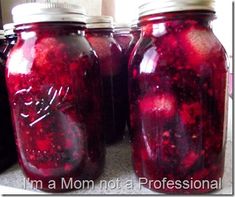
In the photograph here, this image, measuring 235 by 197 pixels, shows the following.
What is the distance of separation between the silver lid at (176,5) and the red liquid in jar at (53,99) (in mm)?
101

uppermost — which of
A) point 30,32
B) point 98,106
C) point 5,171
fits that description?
point 30,32

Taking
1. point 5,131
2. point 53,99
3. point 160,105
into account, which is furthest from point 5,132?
point 160,105

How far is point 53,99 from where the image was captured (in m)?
0.38

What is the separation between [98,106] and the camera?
1.42 ft

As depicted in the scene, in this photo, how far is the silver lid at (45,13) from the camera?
37 cm

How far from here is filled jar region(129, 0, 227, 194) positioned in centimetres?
36

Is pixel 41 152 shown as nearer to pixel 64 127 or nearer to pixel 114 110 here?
pixel 64 127

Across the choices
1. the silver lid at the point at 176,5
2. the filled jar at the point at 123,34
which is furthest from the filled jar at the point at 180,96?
the filled jar at the point at 123,34

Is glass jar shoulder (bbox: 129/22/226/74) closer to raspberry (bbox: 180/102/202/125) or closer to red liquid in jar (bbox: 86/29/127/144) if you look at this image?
raspberry (bbox: 180/102/202/125)

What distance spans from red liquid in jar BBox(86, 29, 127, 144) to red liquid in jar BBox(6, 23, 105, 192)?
11cm

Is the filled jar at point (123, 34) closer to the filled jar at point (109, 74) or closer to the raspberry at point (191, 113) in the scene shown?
the filled jar at point (109, 74)

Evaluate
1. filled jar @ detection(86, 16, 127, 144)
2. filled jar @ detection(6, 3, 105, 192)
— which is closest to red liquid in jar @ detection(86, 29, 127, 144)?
filled jar @ detection(86, 16, 127, 144)

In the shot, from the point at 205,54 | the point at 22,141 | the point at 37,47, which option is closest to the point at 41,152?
the point at 22,141

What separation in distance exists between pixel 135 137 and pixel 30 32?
191mm
